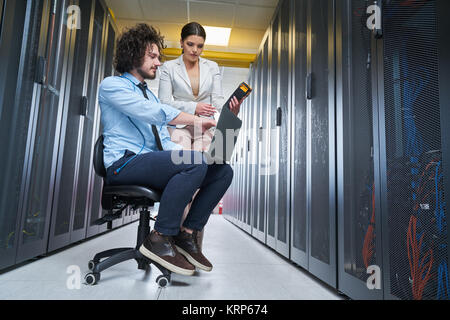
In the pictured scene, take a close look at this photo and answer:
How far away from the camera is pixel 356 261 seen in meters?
1.37

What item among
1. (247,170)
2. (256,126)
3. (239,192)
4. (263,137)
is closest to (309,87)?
(263,137)

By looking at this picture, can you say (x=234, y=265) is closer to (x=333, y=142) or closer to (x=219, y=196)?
(x=219, y=196)

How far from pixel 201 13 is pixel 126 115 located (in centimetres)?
283

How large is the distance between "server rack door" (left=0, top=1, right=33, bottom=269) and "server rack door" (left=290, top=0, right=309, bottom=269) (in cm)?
175

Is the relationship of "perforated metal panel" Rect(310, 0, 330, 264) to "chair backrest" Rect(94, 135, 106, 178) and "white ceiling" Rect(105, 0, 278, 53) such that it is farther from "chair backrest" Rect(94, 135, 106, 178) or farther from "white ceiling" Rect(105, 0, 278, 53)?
"white ceiling" Rect(105, 0, 278, 53)

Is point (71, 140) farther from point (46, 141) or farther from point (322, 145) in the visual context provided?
point (322, 145)

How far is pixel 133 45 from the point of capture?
1664 mm

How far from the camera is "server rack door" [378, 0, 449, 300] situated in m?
0.92

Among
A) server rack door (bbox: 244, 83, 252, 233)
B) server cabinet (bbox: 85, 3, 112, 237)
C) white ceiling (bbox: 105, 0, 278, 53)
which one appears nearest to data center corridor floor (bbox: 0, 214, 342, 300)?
server cabinet (bbox: 85, 3, 112, 237)

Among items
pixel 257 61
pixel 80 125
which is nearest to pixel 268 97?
pixel 257 61

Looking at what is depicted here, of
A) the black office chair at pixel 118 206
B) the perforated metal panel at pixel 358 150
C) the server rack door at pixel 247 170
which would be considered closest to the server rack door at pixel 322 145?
the perforated metal panel at pixel 358 150

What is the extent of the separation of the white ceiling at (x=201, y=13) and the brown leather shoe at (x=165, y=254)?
3097mm

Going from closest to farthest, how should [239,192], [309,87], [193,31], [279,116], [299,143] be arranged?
1. [193,31]
2. [309,87]
3. [299,143]
4. [279,116]
5. [239,192]

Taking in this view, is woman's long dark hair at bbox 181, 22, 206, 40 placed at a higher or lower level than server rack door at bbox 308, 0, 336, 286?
higher
